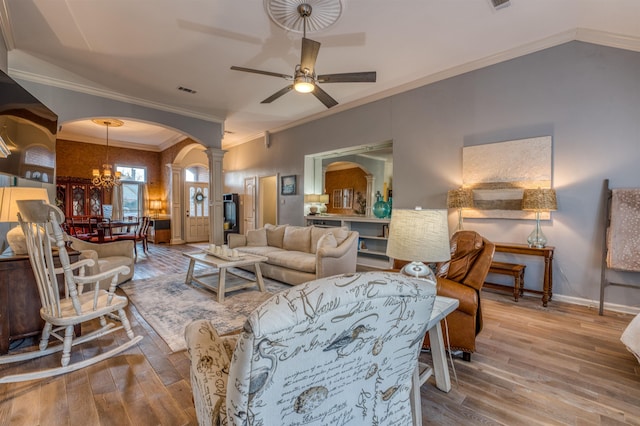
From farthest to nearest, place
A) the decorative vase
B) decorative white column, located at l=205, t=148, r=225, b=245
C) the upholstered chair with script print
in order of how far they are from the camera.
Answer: decorative white column, located at l=205, t=148, r=225, b=245
the decorative vase
the upholstered chair with script print

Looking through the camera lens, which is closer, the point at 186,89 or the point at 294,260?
the point at 294,260

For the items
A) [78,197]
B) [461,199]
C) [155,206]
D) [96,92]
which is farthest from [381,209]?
[78,197]

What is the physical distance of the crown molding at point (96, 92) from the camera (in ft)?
14.0

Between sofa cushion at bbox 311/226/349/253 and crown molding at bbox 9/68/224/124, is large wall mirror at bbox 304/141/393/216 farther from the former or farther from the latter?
crown molding at bbox 9/68/224/124

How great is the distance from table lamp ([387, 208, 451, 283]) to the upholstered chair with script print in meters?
0.62

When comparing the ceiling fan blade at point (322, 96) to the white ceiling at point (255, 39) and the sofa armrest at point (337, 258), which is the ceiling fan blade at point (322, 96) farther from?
the sofa armrest at point (337, 258)

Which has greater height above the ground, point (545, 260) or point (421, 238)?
point (421, 238)

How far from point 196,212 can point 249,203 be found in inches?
80.5

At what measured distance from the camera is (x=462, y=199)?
3896 mm

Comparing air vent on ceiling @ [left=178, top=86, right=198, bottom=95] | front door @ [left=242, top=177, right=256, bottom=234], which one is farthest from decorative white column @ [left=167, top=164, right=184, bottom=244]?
air vent on ceiling @ [left=178, top=86, right=198, bottom=95]

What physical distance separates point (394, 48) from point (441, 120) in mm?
1354

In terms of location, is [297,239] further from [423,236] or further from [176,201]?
[176,201]

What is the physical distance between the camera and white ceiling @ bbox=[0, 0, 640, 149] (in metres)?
2.92

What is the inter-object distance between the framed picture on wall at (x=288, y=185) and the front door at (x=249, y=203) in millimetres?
1338
